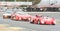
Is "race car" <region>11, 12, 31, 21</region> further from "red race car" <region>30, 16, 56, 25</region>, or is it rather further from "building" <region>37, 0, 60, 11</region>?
"building" <region>37, 0, 60, 11</region>

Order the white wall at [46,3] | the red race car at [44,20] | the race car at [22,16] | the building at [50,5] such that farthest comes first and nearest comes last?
the white wall at [46,3] < the building at [50,5] < the race car at [22,16] < the red race car at [44,20]

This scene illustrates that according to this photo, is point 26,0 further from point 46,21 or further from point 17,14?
point 46,21

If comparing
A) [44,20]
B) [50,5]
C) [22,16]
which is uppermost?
[44,20]

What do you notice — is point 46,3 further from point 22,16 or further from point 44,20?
point 44,20

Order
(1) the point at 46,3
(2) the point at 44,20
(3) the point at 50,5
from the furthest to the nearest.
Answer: (1) the point at 46,3
(3) the point at 50,5
(2) the point at 44,20

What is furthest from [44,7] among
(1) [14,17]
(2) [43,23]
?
(2) [43,23]

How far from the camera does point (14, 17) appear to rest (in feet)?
110

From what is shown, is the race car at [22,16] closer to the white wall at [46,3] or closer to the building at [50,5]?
the building at [50,5]

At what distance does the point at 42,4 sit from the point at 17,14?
186ft

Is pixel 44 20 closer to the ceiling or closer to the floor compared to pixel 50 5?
closer to the ceiling

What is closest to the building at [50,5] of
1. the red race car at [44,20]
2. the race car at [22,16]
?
the race car at [22,16]

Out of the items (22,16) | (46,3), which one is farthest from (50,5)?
(22,16)

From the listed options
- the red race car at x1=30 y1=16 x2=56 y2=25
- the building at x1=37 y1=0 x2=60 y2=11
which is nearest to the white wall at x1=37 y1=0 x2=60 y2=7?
the building at x1=37 y1=0 x2=60 y2=11

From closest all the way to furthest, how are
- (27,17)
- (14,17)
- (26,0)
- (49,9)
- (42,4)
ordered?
(27,17), (14,17), (49,9), (42,4), (26,0)
